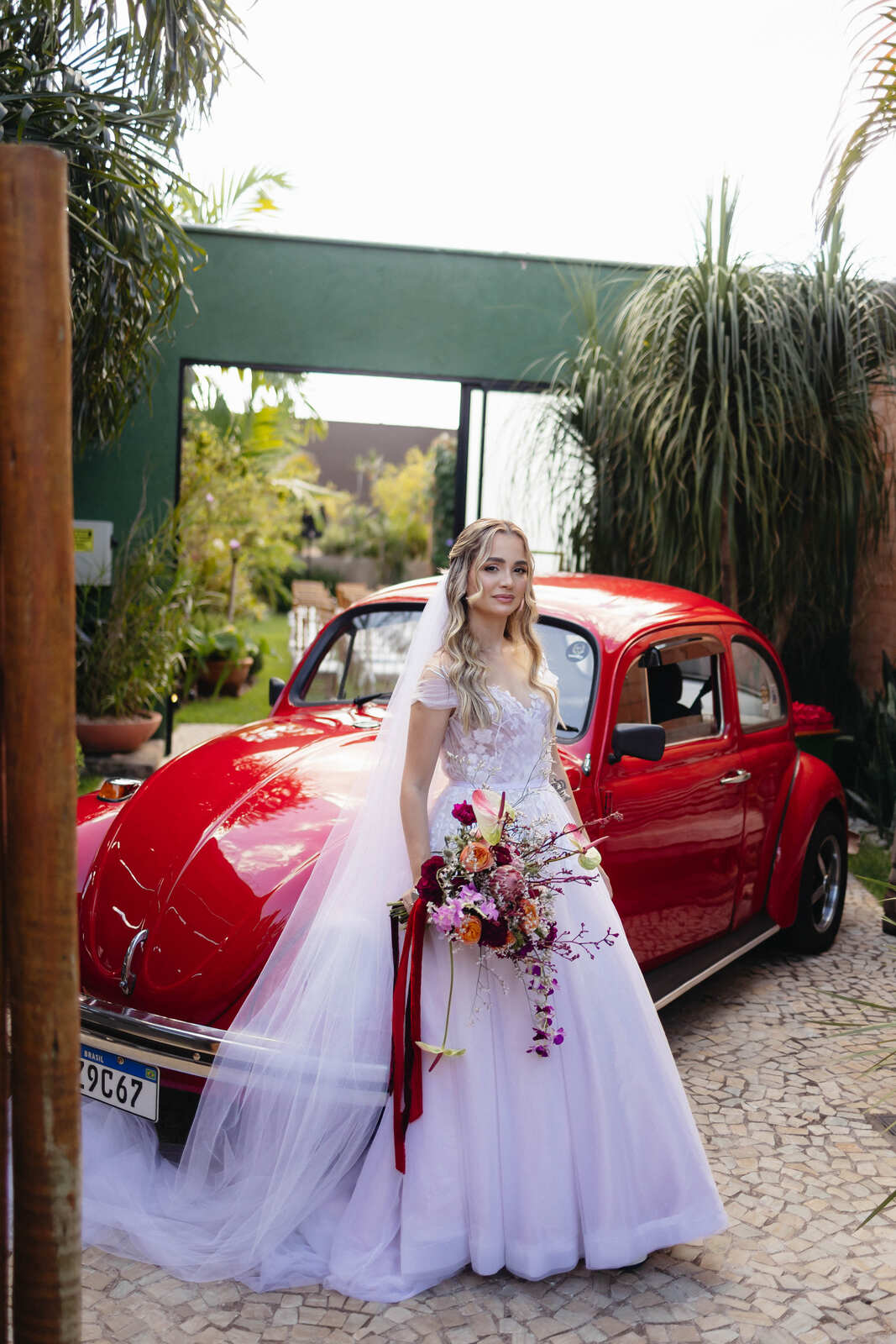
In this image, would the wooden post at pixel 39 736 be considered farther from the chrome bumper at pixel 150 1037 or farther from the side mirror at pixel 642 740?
the side mirror at pixel 642 740

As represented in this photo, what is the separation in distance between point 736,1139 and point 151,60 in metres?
5.17

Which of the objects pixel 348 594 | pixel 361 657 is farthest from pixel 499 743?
pixel 348 594

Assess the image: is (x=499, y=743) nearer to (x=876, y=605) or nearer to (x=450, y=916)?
(x=450, y=916)

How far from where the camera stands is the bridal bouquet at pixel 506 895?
2.60 metres

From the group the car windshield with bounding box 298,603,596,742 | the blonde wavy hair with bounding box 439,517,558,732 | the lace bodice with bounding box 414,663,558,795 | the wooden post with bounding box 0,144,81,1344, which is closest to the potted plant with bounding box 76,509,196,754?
the car windshield with bounding box 298,603,596,742

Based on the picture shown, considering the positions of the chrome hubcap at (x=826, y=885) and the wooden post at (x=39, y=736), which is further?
the chrome hubcap at (x=826, y=885)

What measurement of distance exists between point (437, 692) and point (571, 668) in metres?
1.15

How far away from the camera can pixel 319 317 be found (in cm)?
858

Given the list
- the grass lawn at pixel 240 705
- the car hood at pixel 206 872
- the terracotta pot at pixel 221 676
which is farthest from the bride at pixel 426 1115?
the terracotta pot at pixel 221 676

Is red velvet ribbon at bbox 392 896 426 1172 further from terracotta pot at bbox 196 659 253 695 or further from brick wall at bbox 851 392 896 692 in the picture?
terracotta pot at bbox 196 659 253 695

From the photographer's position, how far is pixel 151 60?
5.22 meters

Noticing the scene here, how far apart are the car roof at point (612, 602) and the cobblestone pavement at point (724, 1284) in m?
1.60

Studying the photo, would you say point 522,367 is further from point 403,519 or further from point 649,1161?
point 403,519

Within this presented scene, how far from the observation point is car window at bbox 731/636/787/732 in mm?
4758
